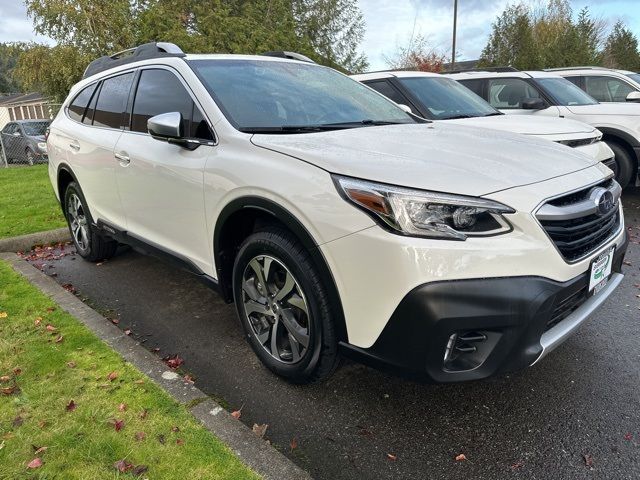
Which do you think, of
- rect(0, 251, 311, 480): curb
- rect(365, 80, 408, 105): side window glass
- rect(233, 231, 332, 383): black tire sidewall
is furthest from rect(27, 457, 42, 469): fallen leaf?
rect(365, 80, 408, 105): side window glass

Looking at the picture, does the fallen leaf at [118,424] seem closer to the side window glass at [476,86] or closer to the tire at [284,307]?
the tire at [284,307]

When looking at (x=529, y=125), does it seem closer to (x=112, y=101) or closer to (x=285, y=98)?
(x=285, y=98)

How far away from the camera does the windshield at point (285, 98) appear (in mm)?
3037

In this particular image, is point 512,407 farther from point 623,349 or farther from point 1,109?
point 1,109

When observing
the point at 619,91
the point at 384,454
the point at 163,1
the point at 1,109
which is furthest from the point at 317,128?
the point at 1,109

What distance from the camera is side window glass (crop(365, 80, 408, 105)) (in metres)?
6.28

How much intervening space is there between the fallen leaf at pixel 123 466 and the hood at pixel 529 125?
15.7ft

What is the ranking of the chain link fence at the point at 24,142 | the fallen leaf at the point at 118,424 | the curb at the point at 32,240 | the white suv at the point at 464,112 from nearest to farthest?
the fallen leaf at the point at 118,424
the curb at the point at 32,240
the white suv at the point at 464,112
the chain link fence at the point at 24,142

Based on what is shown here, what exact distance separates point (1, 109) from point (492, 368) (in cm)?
3682

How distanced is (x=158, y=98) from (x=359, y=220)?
6.92ft

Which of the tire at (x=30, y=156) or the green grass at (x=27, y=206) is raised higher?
the green grass at (x=27, y=206)

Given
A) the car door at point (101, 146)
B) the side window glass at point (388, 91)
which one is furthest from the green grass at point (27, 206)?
Result: the side window glass at point (388, 91)

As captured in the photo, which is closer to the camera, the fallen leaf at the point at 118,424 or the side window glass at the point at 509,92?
the fallen leaf at the point at 118,424

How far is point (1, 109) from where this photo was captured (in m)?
31.6
